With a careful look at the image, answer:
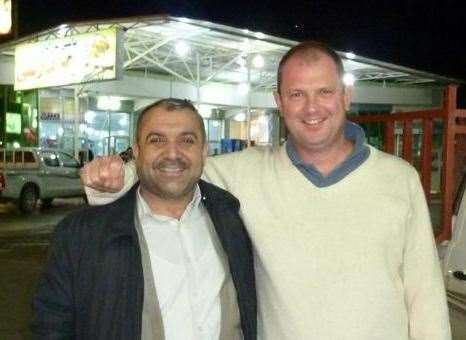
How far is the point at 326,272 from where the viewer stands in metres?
2.40

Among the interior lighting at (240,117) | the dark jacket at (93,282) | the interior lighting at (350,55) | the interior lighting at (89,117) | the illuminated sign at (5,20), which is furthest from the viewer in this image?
the interior lighting at (240,117)

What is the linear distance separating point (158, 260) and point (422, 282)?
3.28 ft

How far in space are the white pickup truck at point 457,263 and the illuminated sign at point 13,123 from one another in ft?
80.9

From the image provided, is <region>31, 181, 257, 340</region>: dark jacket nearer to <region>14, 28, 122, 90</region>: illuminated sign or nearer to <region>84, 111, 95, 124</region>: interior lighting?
<region>14, 28, 122, 90</region>: illuminated sign

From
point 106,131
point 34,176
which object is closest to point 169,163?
point 34,176

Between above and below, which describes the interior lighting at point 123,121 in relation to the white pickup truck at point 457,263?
above

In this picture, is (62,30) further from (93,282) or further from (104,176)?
(93,282)

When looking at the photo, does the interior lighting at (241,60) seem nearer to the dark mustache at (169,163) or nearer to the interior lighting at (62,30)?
the interior lighting at (62,30)

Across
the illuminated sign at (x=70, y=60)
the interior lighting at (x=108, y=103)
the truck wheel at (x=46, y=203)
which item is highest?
the illuminated sign at (x=70, y=60)

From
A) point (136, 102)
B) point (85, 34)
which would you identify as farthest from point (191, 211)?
point (136, 102)

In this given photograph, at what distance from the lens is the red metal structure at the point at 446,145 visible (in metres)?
4.28

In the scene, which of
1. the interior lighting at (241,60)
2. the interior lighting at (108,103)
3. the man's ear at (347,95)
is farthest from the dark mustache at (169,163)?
the interior lighting at (108,103)

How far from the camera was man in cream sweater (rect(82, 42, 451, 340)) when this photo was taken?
2.39 metres

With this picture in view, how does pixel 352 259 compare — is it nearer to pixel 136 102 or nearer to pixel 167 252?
pixel 167 252
